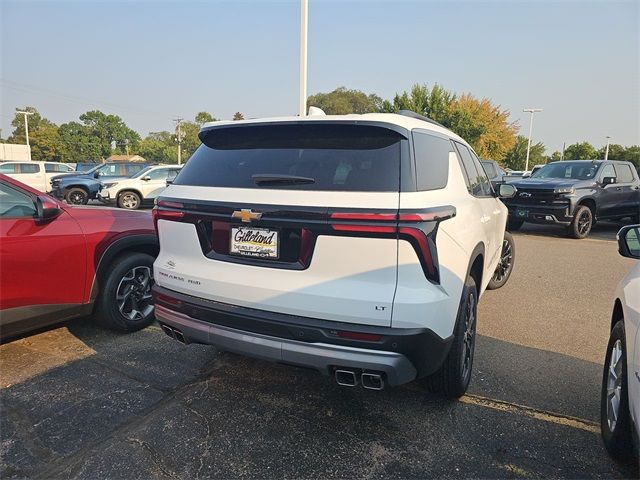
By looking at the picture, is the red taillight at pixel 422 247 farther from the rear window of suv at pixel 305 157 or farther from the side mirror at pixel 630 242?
the side mirror at pixel 630 242

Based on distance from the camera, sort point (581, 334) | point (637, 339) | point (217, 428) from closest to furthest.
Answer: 1. point (637, 339)
2. point (217, 428)
3. point (581, 334)

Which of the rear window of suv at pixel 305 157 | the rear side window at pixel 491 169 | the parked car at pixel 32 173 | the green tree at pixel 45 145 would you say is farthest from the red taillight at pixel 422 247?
the green tree at pixel 45 145

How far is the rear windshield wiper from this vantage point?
2323 millimetres

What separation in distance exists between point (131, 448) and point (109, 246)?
78.3 inches

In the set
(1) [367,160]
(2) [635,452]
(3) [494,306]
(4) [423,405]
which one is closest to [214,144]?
(1) [367,160]

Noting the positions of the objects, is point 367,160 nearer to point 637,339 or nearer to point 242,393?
point 637,339

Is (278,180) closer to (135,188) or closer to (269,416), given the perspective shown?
(269,416)

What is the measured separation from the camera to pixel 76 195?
16.9 metres

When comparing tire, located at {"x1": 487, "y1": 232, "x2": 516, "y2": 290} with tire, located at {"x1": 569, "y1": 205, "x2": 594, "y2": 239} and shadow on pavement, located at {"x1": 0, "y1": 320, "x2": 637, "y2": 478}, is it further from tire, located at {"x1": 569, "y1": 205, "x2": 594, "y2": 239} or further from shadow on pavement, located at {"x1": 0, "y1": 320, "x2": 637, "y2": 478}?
tire, located at {"x1": 569, "y1": 205, "x2": 594, "y2": 239}

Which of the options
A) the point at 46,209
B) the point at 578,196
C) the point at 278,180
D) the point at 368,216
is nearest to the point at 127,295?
the point at 46,209

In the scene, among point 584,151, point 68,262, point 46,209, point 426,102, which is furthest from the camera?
point 584,151

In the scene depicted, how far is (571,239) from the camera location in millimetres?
10188

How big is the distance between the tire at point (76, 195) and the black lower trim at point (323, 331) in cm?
1678

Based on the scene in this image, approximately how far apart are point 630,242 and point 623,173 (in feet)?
35.4
